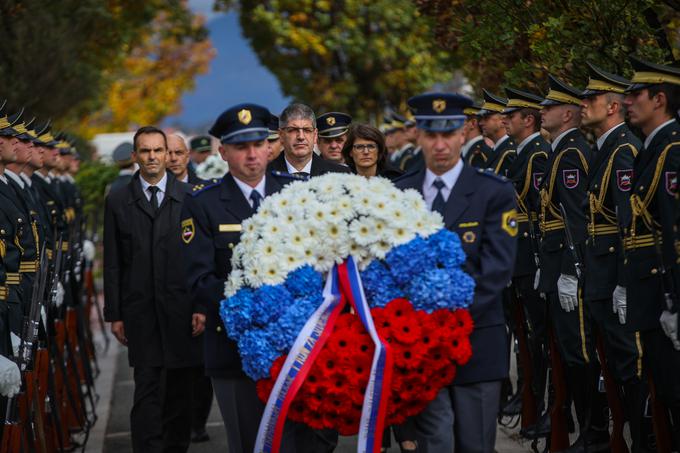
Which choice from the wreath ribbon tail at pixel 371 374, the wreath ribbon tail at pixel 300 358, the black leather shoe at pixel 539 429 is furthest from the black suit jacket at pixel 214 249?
the black leather shoe at pixel 539 429

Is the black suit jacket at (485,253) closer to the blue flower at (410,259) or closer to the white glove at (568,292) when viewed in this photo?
the blue flower at (410,259)

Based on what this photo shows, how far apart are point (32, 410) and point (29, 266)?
1.34m

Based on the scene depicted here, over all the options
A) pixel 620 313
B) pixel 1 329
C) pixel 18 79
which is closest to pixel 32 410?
pixel 1 329

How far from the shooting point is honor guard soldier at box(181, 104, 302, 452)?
603 cm

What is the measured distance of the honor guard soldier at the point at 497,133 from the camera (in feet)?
33.9

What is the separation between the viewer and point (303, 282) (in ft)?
17.9

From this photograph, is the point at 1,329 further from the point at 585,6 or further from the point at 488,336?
the point at 585,6

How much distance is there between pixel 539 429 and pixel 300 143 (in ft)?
8.76

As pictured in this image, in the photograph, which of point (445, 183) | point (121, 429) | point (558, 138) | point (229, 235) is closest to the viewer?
point (445, 183)

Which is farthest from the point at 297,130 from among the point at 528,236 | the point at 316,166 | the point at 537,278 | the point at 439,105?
the point at 439,105

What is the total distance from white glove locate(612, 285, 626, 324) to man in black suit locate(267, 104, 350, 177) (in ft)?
7.20

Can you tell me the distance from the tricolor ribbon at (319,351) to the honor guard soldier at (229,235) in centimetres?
53

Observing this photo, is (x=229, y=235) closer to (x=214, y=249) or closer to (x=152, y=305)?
(x=214, y=249)

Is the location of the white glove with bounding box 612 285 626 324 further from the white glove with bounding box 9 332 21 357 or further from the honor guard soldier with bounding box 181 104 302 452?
the white glove with bounding box 9 332 21 357
